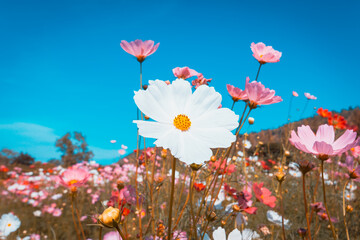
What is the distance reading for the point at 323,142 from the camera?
27.0 inches

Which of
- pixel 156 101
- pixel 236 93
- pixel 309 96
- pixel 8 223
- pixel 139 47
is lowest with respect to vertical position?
pixel 8 223

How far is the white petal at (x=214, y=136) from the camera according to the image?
0.56 meters

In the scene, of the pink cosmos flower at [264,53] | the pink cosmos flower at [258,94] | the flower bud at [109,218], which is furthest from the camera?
the pink cosmos flower at [264,53]

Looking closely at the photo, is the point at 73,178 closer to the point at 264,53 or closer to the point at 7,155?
the point at 264,53

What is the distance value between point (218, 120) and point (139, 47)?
494 mm

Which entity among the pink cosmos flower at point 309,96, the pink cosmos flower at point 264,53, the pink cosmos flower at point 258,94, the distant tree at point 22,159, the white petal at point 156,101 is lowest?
the white petal at point 156,101

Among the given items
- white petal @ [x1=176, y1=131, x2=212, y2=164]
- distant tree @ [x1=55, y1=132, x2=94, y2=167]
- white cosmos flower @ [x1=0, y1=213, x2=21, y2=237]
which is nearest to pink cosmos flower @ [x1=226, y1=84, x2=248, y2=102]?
white petal @ [x1=176, y1=131, x2=212, y2=164]

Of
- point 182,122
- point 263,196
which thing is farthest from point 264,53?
point 263,196

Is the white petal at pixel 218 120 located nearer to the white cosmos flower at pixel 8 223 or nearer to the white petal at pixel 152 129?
the white petal at pixel 152 129

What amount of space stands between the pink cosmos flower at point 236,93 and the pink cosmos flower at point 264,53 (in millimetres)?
208

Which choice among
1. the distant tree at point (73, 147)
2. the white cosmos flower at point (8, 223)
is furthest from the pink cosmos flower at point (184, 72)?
the distant tree at point (73, 147)

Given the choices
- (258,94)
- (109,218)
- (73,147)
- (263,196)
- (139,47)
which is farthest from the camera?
(73,147)

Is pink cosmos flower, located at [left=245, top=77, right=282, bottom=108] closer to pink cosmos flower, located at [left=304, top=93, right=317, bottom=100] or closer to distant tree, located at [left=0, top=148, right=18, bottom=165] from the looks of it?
pink cosmos flower, located at [left=304, top=93, right=317, bottom=100]

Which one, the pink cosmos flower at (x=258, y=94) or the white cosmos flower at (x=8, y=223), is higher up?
the pink cosmos flower at (x=258, y=94)
